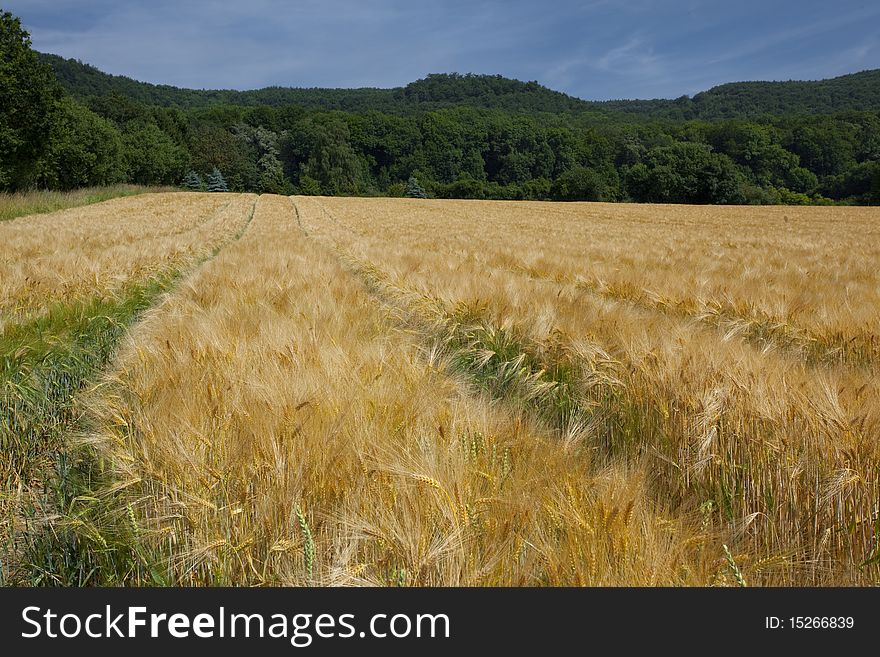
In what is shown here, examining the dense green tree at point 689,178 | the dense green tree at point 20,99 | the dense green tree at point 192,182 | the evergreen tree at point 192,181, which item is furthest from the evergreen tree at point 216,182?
the dense green tree at point 689,178

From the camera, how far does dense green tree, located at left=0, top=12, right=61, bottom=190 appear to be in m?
23.0

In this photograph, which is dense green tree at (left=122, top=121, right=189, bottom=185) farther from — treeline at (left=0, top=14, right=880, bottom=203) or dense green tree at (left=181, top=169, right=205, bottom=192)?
dense green tree at (left=181, top=169, right=205, bottom=192)

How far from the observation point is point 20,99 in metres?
23.6

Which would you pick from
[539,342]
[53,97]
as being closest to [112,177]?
[53,97]

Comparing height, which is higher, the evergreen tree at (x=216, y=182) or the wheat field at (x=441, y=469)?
the evergreen tree at (x=216, y=182)

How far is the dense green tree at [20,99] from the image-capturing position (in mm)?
23031

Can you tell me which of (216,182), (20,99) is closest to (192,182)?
(216,182)

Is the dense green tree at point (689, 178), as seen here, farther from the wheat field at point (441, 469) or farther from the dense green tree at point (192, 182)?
the wheat field at point (441, 469)

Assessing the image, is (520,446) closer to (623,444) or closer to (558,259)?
(623,444)

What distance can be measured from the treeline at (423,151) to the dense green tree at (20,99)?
0.21 feet

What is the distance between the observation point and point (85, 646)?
99cm

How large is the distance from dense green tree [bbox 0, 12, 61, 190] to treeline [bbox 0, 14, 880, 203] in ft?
0.21

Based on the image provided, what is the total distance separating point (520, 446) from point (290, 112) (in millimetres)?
110287

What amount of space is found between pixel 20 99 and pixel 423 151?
276 ft
